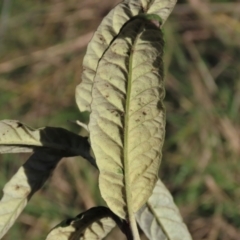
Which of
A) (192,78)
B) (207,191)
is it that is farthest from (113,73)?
(192,78)

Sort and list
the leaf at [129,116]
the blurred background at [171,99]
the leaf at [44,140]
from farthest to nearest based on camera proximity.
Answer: the blurred background at [171,99] → the leaf at [44,140] → the leaf at [129,116]

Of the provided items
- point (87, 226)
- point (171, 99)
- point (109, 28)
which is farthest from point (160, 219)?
point (171, 99)

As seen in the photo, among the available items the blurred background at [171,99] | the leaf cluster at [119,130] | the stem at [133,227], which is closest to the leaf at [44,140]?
the leaf cluster at [119,130]

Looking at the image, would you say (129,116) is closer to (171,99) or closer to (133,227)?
(133,227)

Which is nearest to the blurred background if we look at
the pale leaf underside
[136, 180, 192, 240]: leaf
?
[136, 180, 192, 240]: leaf

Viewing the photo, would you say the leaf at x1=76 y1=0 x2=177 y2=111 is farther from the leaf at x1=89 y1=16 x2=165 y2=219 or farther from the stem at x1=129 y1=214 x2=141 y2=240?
the stem at x1=129 y1=214 x2=141 y2=240

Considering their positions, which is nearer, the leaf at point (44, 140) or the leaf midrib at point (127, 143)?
the leaf midrib at point (127, 143)

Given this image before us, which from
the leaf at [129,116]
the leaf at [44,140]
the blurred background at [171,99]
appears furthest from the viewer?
the blurred background at [171,99]

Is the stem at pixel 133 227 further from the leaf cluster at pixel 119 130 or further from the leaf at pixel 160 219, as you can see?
the leaf at pixel 160 219
